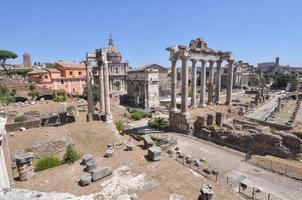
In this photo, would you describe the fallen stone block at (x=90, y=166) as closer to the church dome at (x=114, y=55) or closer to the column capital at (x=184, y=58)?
the column capital at (x=184, y=58)

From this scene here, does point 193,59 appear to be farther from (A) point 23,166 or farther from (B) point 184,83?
(A) point 23,166

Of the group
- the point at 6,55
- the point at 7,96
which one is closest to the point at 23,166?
the point at 7,96

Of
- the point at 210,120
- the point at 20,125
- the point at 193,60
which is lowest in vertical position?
the point at 20,125

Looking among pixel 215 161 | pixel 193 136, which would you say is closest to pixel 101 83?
pixel 193 136

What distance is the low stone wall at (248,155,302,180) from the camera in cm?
1266

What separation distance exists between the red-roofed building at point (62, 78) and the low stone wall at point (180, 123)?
35.2m

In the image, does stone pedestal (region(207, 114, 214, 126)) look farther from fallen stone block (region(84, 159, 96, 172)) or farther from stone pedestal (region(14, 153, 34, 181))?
stone pedestal (region(14, 153, 34, 181))

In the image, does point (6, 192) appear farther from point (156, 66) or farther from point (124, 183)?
point (156, 66)

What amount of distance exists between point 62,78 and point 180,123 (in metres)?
39.3

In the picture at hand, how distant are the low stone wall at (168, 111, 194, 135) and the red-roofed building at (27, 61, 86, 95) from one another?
35241 millimetres

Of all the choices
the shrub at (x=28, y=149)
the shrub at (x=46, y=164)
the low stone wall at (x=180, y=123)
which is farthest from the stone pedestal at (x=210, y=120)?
the shrub at (x=28, y=149)

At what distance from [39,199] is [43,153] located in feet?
39.4

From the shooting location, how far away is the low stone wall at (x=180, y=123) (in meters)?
20.6

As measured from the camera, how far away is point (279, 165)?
13.4 meters
